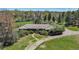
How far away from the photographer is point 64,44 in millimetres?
2797

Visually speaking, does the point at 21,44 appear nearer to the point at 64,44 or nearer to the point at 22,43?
the point at 22,43

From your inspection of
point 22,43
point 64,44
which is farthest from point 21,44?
point 64,44

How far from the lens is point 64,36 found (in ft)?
9.27

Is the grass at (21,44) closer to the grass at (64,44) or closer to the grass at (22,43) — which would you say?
the grass at (22,43)

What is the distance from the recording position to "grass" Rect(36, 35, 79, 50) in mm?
2793

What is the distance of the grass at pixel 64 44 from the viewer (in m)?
2.79

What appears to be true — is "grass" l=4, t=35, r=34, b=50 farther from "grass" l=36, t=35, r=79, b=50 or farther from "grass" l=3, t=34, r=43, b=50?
"grass" l=36, t=35, r=79, b=50

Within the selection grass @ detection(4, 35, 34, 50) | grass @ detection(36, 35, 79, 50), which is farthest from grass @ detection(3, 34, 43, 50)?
grass @ detection(36, 35, 79, 50)

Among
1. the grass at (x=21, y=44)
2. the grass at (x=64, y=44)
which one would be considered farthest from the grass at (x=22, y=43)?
the grass at (x=64, y=44)
